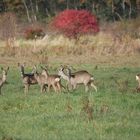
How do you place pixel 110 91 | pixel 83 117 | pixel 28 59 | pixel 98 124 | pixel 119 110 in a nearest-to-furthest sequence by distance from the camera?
pixel 98 124
pixel 83 117
pixel 119 110
pixel 110 91
pixel 28 59

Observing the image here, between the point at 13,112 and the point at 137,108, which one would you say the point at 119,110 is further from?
the point at 13,112

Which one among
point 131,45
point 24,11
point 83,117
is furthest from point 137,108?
point 24,11

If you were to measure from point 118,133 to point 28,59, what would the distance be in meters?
22.5

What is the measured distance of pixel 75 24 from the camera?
50062 millimetres

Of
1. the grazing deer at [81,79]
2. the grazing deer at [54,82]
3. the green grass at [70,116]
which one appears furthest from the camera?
the grazing deer at [81,79]

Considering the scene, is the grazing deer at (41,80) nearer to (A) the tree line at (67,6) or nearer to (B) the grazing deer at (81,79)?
(B) the grazing deer at (81,79)

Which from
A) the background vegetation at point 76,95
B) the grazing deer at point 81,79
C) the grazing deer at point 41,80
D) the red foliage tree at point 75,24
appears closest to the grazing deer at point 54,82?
the grazing deer at point 41,80

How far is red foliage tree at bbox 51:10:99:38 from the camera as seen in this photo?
160ft

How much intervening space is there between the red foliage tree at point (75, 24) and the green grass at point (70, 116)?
86.2 ft

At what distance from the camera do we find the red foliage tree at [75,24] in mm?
48844

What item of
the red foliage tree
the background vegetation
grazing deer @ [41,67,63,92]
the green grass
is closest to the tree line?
the background vegetation

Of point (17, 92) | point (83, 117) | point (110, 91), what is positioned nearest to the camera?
point (83, 117)

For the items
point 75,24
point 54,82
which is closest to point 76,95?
point 54,82

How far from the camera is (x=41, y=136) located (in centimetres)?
1392
